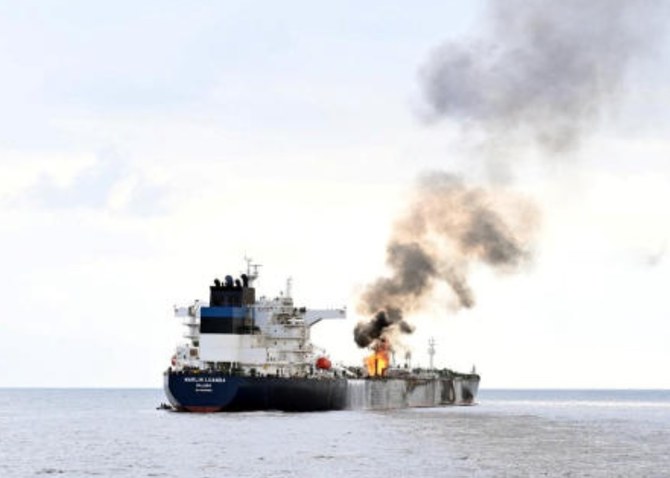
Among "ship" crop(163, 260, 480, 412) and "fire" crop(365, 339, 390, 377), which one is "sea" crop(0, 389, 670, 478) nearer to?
"ship" crop(163, 260, 480, 412)

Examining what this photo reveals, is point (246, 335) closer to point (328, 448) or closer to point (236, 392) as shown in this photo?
point (236, 392)

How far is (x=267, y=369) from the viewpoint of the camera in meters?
122

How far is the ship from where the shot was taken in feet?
382

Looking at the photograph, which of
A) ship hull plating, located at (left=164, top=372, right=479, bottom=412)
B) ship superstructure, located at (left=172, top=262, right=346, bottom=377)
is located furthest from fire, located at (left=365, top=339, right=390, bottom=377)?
ship superstructure, located at (left=172, top=262, right=346, bottom=377)

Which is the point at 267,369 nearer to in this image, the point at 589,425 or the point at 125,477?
the point at 589,425

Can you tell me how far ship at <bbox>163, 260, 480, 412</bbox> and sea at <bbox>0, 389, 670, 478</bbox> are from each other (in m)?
1.93

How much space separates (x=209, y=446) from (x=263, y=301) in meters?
41.1

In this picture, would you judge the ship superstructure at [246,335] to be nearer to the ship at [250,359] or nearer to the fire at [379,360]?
the ship at [250,359]

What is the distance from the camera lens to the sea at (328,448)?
7125 cm

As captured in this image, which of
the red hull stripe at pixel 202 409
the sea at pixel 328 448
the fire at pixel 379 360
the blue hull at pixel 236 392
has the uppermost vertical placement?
the fire at pixel 379 360

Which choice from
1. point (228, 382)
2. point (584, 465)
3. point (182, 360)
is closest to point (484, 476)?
point (584, 465)

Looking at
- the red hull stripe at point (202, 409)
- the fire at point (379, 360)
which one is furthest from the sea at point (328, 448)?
the fire at point (379, 360)

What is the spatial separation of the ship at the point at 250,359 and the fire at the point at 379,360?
74.4 feet

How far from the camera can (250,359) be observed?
122m
